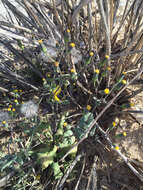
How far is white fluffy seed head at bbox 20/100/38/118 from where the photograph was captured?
1.24m

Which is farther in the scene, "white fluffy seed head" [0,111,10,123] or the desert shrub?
"white fluffy seed head" [0,111,10,123]

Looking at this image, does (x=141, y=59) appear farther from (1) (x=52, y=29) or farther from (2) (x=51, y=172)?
(2) (x=51, y=172)

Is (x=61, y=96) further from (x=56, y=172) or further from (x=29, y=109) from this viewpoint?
(x=56, y=172)

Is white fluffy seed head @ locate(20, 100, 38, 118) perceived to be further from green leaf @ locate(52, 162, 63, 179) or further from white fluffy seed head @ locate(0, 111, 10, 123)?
green leaf @ locate(52, 162, 63, 179)

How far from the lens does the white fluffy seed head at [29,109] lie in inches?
48.6

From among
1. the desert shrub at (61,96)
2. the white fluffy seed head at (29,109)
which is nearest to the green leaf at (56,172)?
the desert shrub at (61,96)

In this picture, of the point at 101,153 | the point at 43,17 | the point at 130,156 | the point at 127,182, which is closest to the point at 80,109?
the point at 101,153

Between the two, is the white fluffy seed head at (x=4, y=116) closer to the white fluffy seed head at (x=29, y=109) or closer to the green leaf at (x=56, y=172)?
the white fluffy seed head at (x=29, y=109)

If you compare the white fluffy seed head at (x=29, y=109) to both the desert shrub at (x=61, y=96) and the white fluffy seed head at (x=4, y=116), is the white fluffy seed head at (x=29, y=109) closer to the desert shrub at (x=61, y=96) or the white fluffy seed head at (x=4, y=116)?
the desert shrub at (x=61, y=96)

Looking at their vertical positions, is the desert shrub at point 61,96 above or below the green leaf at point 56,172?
above

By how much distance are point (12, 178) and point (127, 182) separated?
862 mm

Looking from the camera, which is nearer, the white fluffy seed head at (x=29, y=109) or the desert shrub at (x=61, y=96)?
the desert shrub at (x=61, y=96)

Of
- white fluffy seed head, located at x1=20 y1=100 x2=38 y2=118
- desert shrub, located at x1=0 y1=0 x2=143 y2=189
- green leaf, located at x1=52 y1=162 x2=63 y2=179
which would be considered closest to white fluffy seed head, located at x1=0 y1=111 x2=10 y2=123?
desert shrub, located at x1=0 y1=0 x2=143 y2=189

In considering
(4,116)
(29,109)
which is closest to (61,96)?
(29,109)
